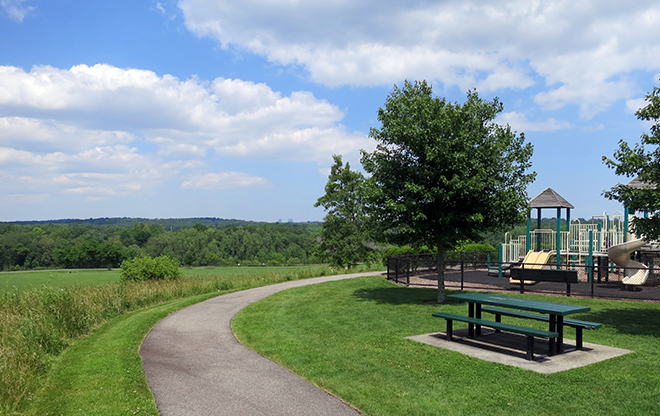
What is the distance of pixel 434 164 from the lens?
14156 mm

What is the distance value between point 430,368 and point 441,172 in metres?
7.98

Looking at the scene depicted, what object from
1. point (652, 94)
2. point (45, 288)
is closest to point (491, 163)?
point (652, 94)

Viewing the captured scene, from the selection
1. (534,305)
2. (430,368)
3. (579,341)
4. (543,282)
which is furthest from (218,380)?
(543,282)

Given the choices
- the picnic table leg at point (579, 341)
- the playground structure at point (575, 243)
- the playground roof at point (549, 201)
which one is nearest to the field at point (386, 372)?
the picnic table leg at point (579, 341)

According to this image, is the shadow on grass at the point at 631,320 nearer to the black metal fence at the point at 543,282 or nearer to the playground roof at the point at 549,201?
the black metal fence at the point at 543,282

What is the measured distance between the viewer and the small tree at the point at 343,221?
31859 millimetres

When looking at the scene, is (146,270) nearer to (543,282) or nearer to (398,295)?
(398,295)

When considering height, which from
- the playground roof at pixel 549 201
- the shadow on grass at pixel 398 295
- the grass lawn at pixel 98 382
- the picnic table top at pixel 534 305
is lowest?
the grass lawn at pixel 98 382

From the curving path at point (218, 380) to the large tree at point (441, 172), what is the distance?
6672mm

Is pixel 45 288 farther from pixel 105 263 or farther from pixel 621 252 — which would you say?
pixel 105 263

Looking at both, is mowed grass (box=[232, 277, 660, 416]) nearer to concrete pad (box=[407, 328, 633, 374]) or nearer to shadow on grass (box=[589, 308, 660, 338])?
shadow on grass (box=[589, 308, 660, 338])

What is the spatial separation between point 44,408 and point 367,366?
4.67m

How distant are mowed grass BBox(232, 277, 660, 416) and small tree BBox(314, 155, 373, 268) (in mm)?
18597

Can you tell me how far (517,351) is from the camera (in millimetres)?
8086
